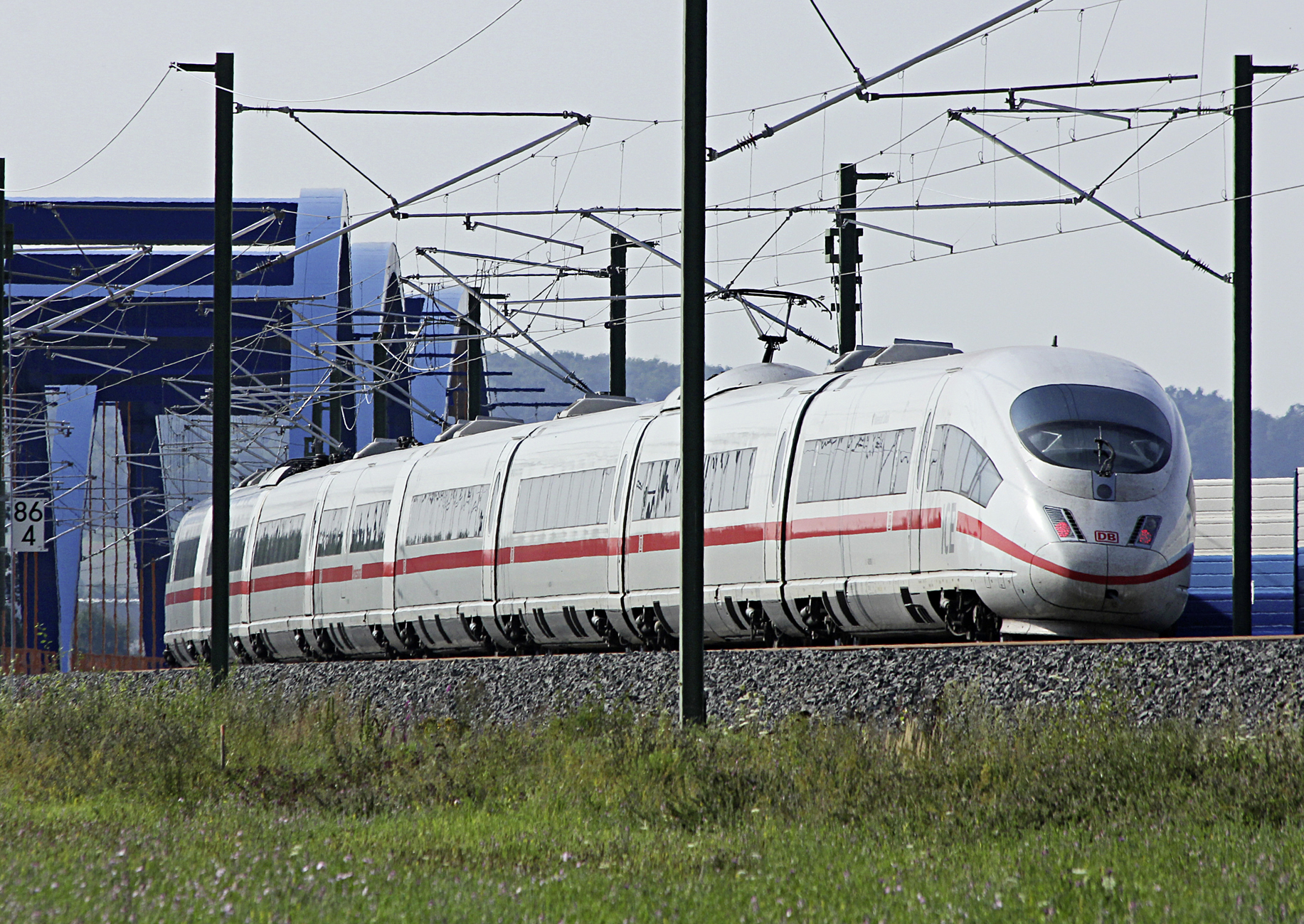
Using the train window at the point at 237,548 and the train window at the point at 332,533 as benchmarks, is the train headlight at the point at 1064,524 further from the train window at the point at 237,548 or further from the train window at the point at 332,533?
the train window at the point at 237,548

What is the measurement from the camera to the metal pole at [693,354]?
13133 mm

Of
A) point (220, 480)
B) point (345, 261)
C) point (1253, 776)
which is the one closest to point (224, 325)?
point (220, 480)

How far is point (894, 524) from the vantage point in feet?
56.6

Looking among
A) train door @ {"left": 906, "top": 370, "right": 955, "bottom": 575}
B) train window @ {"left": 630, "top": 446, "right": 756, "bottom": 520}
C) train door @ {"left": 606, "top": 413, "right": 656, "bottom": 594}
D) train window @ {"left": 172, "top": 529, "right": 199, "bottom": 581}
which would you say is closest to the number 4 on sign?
train window @ {"left": 172, "top": 529, "right": 199, "bottom": 581}

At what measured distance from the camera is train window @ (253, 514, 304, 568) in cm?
3084

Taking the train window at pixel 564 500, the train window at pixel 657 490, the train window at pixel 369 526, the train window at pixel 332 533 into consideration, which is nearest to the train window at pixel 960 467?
the train window at pixel 657 490

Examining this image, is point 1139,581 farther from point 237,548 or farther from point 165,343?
point 165,343

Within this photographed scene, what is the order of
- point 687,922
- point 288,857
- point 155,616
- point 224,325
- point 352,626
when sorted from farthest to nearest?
point 155,616 → point 352,626 → point 224,325 → point 288,857 → point 687,922

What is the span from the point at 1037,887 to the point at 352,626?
849 inches

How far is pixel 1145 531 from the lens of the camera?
639 inches

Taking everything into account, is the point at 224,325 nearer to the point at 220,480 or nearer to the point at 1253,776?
the point at 220,480

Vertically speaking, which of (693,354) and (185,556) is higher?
(693,354)

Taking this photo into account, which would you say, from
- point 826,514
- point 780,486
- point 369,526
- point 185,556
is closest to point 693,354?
point 826,514

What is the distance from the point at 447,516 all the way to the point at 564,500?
3.49m
